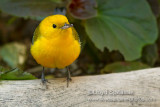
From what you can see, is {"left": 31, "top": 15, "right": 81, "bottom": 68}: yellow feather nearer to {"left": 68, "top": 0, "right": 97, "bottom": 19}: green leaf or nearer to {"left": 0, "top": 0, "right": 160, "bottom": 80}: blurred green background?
{"left": 0, "top": 0, "right": 160, "bottom": 80}: blurred green background

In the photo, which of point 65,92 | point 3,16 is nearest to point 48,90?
point 65,92

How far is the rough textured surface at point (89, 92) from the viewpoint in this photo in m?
1.81

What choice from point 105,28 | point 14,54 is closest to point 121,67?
point 105,28

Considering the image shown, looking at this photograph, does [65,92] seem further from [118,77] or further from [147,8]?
[147,8]

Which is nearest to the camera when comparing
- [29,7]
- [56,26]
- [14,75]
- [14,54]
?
[56,26]

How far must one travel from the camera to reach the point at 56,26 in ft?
5.67

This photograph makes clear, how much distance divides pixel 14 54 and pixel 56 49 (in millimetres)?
1787

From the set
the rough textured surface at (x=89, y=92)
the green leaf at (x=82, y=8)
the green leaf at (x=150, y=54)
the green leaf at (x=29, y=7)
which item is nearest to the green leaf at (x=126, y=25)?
the green leaf at (x=82, y=8)

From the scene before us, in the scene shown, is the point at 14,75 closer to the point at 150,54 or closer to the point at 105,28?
the point at 105,28

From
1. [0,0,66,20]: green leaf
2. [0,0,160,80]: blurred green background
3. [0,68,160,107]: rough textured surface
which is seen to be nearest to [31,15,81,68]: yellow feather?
[0,68,160,107]: rough textured surface

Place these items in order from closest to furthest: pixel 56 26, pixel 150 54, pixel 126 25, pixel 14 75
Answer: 1. pixel 56 26
2. pixel 14 75
3. pixel 126 25
4. pixel 150 54

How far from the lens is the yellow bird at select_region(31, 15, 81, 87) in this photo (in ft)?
5.65

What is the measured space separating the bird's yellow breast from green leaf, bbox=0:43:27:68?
56.6 inches

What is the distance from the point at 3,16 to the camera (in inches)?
171
